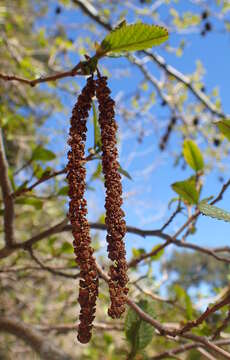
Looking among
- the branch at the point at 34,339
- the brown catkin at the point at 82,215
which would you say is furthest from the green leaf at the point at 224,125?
the branch at the point at 34,339

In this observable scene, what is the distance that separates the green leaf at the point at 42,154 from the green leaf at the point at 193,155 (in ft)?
1.48

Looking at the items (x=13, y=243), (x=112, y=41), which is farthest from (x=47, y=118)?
(x=112, y=41)

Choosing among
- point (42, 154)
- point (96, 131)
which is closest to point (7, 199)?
point (42, 154)

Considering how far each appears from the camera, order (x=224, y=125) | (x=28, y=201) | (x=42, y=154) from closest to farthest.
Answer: (x=224, y=125)
(x=42, y=154)
(x=28, y=201)

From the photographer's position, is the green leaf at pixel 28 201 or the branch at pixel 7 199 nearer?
the branch at pixel 7 199

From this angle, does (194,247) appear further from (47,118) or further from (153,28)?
(47,118)

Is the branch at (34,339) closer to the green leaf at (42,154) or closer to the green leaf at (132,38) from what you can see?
the green leaf at (42,154)

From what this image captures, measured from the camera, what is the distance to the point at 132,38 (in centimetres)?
72

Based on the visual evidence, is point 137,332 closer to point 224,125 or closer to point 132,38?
point 224,125

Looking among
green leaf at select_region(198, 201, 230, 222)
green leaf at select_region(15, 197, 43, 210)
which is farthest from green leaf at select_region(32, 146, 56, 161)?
green leaf at select_region(198, 201, 230, 222)

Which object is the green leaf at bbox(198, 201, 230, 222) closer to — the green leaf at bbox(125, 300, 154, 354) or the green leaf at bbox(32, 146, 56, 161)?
the green leaf at bbox(125, 300, 154, 354)

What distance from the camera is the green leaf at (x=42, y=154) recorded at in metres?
1.37

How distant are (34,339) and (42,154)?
612 millimetres

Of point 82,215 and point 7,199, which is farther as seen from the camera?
point 7,199
